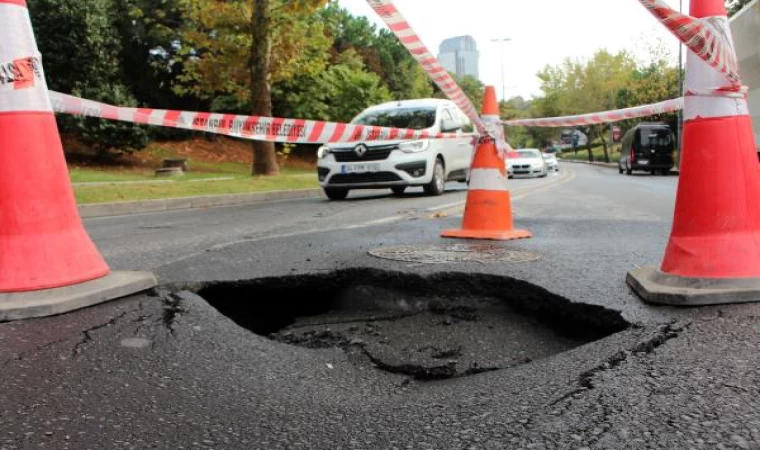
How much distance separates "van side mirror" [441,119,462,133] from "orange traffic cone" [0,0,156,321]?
31.0ft

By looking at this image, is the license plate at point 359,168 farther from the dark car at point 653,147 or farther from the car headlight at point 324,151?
the dark car at point 653,147

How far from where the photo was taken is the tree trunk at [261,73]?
17.2m

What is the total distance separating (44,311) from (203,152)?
31422mm

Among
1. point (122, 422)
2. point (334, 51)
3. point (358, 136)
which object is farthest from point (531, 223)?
point (334, 51)

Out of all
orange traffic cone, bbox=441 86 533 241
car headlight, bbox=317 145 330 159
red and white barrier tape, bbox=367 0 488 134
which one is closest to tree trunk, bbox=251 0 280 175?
car headlight, bbox=317 145 330 159

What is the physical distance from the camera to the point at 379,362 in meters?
2.59

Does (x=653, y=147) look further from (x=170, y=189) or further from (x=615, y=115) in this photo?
(x=615, y=115)

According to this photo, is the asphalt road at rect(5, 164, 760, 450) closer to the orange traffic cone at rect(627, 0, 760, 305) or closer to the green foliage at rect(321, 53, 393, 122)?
the orange traffic cone at rect(627, 0, 760, 305)

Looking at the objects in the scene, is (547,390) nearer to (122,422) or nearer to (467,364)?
(467,364)

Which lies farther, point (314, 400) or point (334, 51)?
point (334, 51)

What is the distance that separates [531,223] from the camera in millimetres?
6762

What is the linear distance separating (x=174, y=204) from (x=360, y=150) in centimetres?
356

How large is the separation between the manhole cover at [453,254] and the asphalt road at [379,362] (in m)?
0.09

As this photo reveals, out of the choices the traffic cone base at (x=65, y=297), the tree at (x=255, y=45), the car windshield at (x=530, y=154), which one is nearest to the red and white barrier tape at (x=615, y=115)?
the traffic cone base at (x=65, y=297)
